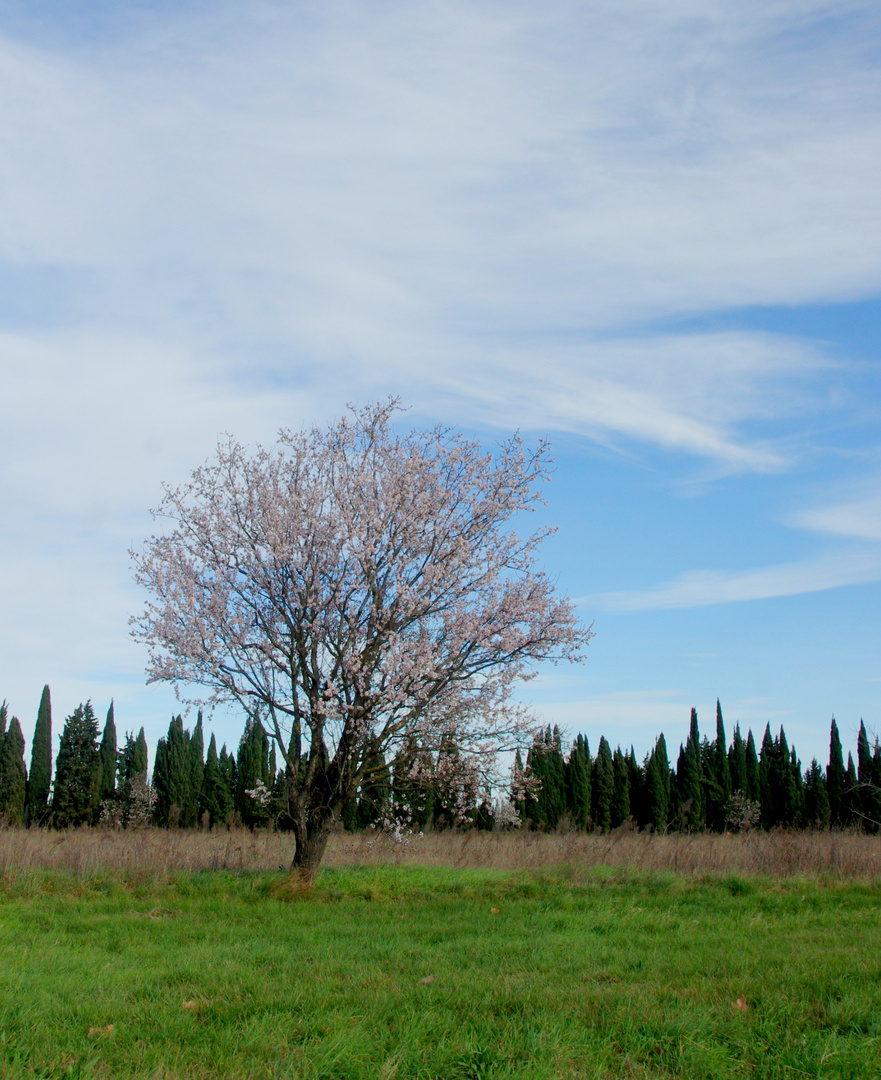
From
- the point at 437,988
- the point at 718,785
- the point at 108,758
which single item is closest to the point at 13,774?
the point at 108,758

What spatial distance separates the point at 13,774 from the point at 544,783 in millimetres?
23730

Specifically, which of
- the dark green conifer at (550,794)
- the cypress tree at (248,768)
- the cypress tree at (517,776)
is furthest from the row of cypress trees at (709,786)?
the cypress tree at (517,776)

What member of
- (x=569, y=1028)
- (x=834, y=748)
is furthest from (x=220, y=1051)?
(x=834, y=748)

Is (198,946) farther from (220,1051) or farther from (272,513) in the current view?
(272,513)

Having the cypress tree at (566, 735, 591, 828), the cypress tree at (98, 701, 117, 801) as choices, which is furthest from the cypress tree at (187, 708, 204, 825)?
the cypress tree at (566, 735, 591, 828)

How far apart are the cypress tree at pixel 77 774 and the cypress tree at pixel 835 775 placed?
3730 centimetres

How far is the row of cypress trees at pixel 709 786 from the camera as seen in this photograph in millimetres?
41500

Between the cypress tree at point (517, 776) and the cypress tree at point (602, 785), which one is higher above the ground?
the cypress tree at point (517, 776)

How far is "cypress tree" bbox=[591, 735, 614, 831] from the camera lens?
4228 cm

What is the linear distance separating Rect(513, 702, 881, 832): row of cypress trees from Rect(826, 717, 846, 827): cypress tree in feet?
0.17

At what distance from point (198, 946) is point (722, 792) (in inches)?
1600

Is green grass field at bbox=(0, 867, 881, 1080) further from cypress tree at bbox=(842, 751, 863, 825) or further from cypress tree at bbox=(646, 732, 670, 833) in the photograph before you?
cypress tree at bbox=(842, 751, 863, 825)

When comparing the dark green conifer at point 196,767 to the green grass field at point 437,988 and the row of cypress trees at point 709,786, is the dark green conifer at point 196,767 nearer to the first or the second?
the row of cypress trees at point 709,786

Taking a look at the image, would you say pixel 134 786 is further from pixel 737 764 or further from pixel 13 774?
pixel 737 764
